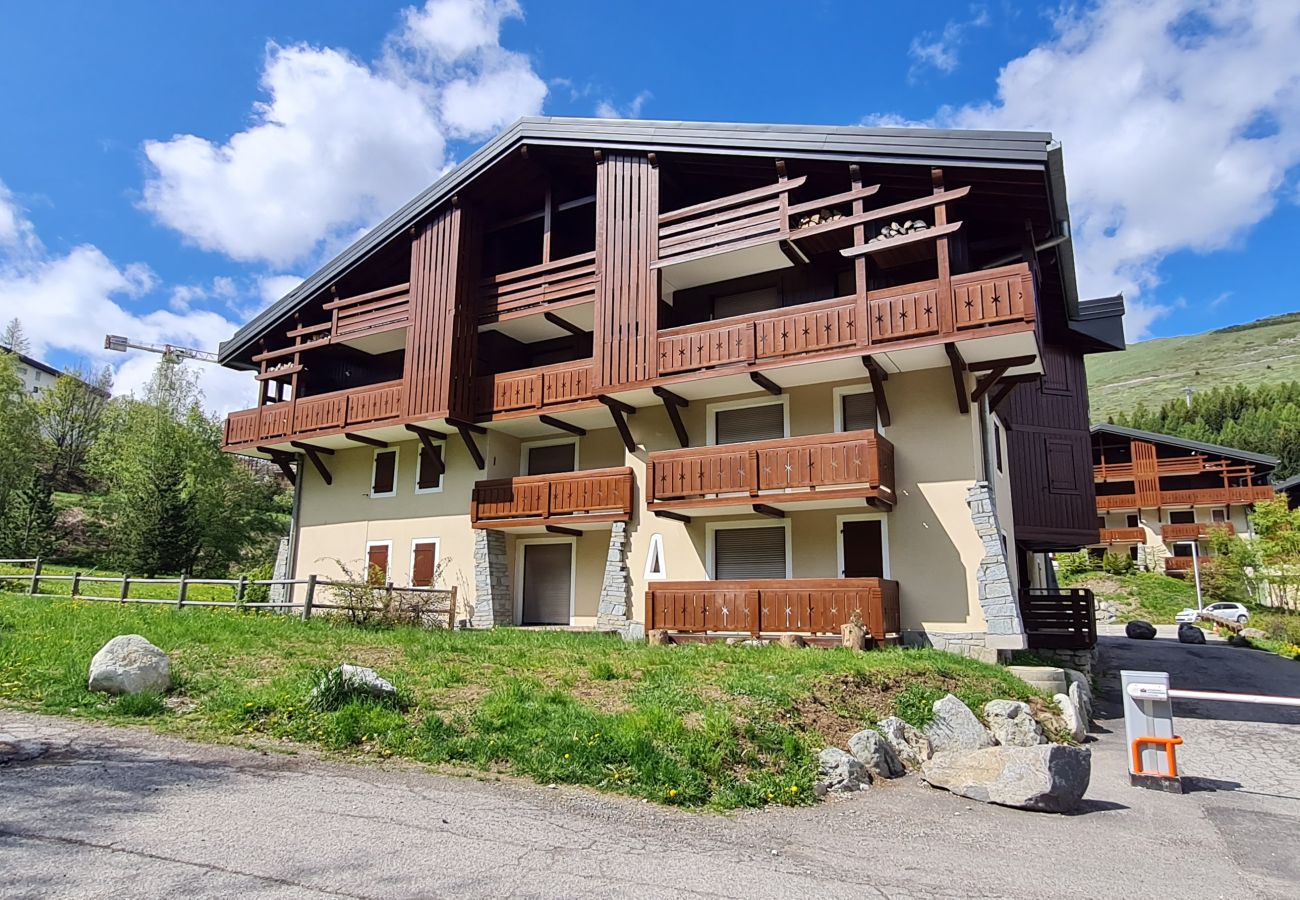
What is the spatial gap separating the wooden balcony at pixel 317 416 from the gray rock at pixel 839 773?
56.9 ft

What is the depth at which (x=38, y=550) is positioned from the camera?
37.8 m

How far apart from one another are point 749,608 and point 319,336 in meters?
17.4

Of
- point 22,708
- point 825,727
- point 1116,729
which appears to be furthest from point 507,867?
point 1116,729

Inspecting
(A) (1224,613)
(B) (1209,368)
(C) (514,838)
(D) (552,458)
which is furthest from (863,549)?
(B) (1209,368)

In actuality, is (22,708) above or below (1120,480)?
below

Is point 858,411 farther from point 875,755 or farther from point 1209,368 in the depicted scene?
point 1209,368

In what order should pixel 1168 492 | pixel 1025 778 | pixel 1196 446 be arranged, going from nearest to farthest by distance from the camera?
pixel 1025 778 < pixel 1196 446 < pixel 1168 492

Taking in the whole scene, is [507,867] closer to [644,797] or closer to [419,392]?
[644,797]

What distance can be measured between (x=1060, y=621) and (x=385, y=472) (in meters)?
20.1

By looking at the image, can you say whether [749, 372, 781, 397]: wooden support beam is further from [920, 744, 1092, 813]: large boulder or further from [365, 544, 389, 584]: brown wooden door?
[365, 544, 389, 584]: brown wooden door

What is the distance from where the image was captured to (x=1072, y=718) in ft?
43.0

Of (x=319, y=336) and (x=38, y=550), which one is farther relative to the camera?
(x=38, y=550)

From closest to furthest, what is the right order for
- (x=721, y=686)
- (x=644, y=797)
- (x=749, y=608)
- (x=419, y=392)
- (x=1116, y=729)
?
(x=644, y=797)
(x=721, y=686)
(x=1116, y=729)
(x=749, y=608)
(x=419, y=392)

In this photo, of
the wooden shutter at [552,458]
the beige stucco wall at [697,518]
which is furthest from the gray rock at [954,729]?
the wooden shutter at [552,458]
